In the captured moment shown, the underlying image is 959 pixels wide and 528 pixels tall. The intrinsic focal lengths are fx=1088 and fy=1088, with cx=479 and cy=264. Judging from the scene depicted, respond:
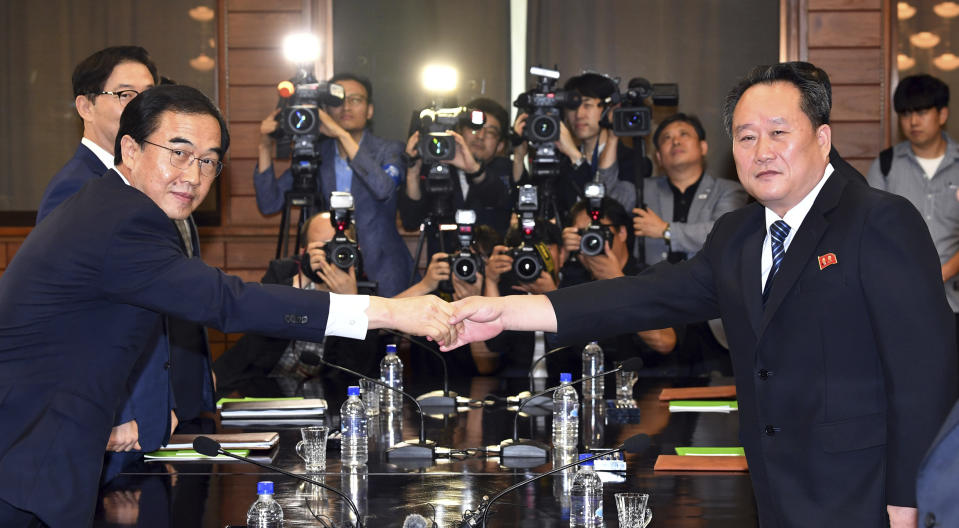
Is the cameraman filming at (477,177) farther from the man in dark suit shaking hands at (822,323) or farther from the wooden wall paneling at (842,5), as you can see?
the man in dark suit shaking hands at (822,323)

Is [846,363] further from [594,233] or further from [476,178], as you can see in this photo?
[476,178]

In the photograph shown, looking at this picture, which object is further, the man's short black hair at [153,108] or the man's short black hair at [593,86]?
the man's short black hair at [593,86]

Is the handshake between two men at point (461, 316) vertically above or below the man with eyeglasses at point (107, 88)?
below

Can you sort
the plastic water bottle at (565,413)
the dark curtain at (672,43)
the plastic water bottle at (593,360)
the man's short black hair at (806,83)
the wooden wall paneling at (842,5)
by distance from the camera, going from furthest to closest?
the dark curtain at (672,43)
the wooden wall paneling at (842,5)
the plastic water bottle at (593,360)
the plastic water bottle at (565,413)
the man's short black hair at (806,83)

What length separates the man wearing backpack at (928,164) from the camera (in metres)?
5.30

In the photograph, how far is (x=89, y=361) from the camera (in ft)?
6.82

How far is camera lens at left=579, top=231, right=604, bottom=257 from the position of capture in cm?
462

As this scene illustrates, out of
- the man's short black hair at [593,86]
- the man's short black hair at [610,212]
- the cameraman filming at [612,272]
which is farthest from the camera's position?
the man's short black hair at [593,86]

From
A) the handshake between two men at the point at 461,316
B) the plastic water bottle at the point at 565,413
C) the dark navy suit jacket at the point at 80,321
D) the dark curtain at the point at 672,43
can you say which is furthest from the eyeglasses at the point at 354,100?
the dark navy suit jacket at the point at 80,321

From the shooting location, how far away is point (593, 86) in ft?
17.6

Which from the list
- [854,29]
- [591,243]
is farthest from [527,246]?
[854,29]

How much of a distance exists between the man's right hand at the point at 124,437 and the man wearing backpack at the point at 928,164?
152 inches

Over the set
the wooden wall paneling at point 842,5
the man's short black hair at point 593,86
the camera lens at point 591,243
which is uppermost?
the wooden wall paneling at point 842,5

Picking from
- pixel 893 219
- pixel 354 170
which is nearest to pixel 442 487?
pixel 893 219
